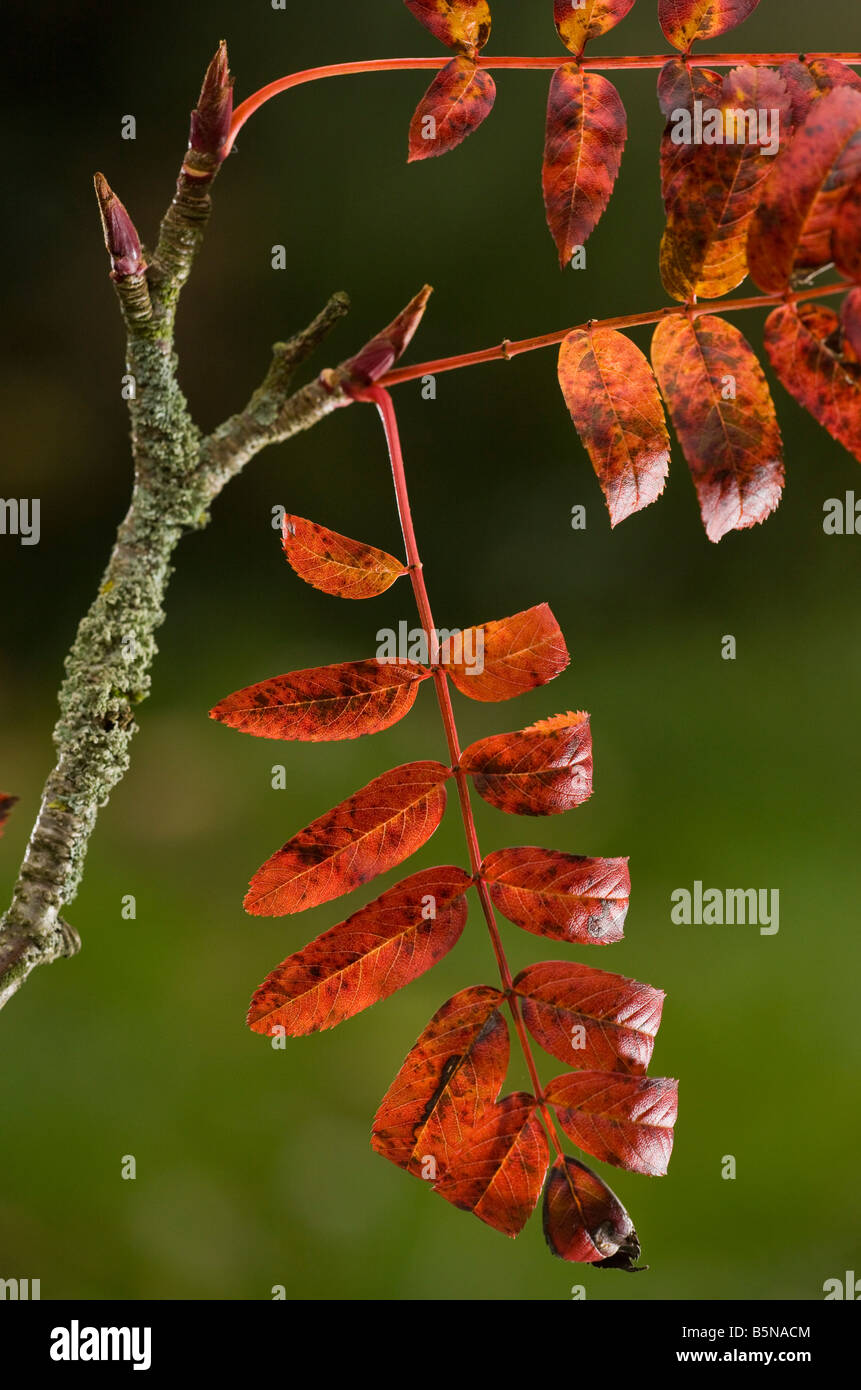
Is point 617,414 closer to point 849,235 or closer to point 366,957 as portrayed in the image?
point 849,235

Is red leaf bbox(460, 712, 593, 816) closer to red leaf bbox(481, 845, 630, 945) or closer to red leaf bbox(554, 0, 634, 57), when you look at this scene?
red leaf bbox(481, 845, 630, 945)

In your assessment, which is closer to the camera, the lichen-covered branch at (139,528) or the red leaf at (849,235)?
the red leaf at (849,235)

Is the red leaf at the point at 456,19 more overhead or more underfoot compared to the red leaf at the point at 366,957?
more overhead

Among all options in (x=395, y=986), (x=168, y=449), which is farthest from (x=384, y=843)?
(x=168, y=449)

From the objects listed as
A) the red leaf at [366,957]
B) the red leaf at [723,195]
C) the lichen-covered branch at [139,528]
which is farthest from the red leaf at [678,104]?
the red leaf at [366,957]

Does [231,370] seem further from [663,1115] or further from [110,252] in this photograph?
[663,1115]

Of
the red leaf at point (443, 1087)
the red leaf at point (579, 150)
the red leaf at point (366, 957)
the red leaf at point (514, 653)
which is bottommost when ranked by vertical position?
the red leaf at point (443, 1087)

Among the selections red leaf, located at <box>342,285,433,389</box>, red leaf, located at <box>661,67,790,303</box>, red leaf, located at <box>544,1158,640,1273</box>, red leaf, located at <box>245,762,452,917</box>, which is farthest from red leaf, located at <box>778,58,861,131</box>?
red leaf, located at <box>544,1158,640,1273</box>

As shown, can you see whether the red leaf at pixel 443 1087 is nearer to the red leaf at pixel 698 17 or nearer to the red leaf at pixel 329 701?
the red leaf at pixel 329 701
